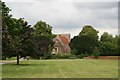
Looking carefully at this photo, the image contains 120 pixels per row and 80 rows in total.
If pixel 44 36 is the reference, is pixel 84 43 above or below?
below

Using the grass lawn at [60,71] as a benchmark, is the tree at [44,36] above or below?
above

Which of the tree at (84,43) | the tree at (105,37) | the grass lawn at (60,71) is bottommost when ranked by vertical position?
the grass lawn at (60,71)

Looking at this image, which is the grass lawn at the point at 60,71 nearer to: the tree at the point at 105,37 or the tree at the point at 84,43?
the tree at the point at 84,43

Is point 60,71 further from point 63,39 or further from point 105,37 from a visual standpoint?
point 63,39

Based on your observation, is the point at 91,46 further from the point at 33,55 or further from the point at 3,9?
the point at 3,9

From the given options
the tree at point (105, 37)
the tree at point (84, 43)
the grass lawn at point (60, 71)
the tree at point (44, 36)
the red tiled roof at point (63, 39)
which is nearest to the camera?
the grass lawn at point (60, 71)

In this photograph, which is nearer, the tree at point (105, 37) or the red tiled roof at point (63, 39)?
the tree at point (105, 37)

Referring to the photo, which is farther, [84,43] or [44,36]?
[84,43]

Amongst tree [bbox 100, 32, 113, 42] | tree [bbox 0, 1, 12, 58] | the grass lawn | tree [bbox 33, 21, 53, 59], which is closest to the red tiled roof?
tree [bbox 100, 32, 113, 42]

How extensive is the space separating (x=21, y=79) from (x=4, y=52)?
12718mm

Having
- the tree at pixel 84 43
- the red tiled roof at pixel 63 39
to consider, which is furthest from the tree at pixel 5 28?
the red tiled roof at pixel 63 39

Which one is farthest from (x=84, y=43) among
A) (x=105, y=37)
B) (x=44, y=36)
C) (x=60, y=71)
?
(x=60, y=71)

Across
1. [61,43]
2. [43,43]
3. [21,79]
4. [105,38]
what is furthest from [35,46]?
[61,43]

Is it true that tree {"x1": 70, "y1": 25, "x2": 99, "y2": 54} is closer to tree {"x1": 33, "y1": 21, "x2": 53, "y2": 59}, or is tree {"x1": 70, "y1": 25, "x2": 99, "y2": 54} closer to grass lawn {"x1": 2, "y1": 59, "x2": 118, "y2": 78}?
tree {"x1": 33, "y1": 21, "x2": 53, "y2": 59}
